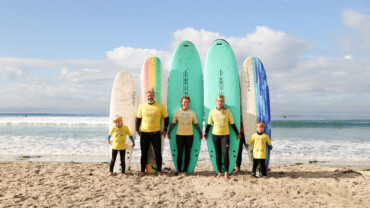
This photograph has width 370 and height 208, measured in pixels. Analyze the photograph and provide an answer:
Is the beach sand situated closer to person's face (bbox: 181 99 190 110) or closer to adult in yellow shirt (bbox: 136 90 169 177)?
adult in yellow shirt (bbox: 136 90 169 177)

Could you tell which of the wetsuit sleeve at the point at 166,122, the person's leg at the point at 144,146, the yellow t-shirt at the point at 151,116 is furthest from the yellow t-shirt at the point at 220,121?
the person's leg at the point at 144,146

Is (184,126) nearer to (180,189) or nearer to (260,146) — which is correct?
(180,189)

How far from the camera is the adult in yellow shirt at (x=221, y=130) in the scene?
13.6ft

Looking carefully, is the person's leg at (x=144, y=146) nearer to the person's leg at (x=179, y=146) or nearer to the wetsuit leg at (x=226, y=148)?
the person's leg at (x=179, y=146)

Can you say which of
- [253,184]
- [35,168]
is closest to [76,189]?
[35,168]

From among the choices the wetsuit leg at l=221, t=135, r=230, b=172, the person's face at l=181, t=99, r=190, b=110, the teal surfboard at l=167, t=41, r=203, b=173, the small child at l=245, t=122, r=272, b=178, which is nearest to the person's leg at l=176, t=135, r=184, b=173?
the teal surfboard at l=167, t=41, r=203, b=173

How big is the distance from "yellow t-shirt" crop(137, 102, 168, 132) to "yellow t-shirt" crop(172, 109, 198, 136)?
11.6 inches

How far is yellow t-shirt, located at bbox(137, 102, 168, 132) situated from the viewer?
4.16 metres

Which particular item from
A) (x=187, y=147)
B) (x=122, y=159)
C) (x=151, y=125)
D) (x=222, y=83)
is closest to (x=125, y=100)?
(x=151, y=125)

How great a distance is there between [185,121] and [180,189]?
3.71 ft

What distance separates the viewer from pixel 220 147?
13.9ft

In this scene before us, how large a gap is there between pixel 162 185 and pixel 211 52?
268 cm

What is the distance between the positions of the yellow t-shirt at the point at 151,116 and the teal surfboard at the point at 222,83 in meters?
0.86

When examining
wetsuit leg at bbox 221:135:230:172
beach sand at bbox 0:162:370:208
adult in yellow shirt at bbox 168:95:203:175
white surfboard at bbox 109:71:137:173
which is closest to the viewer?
beach sand at bbox 0:162:370:208
